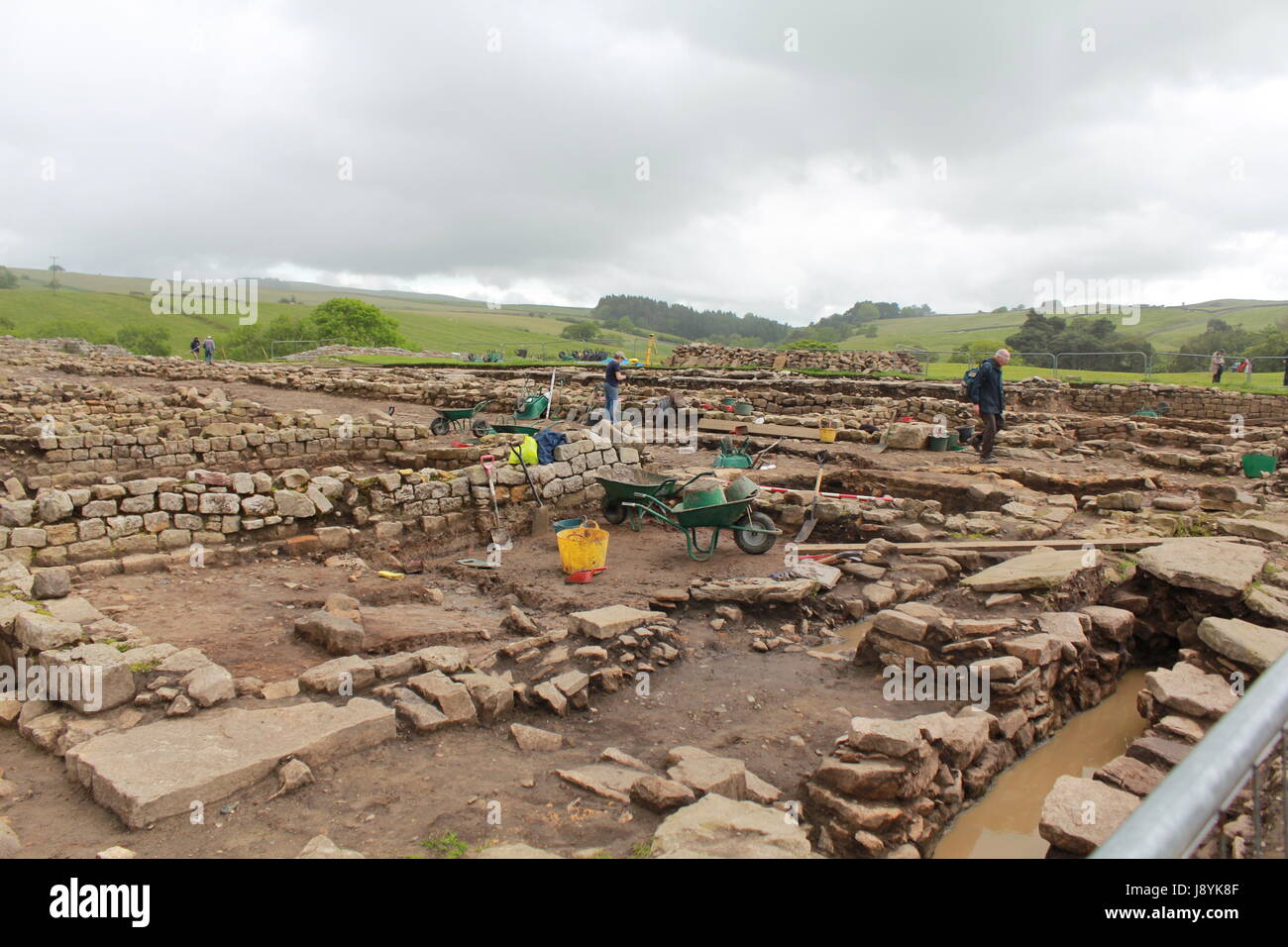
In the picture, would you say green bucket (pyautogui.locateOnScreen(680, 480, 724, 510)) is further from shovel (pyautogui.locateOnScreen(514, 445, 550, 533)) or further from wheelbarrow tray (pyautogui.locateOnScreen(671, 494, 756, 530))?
shovel (pyautogui.locateOnScreen(514, 445, 550, 533))

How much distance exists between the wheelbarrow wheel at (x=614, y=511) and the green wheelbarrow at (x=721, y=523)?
2.21ft

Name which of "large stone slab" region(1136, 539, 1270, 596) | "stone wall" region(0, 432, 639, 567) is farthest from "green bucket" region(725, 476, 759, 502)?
"large stone slab" region(1136, 539, 1270, 596)

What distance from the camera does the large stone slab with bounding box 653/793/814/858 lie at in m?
2.78

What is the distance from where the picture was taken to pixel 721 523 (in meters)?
7.61

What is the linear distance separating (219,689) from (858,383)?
19938 millimetres

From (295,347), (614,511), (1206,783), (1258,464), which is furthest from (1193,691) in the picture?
(295,347)

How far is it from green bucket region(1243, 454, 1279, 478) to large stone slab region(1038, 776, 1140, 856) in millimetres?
11371

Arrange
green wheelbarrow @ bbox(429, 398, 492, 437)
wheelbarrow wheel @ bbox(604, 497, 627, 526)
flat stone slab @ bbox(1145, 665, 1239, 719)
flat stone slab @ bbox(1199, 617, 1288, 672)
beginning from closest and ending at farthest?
flat stone slab @ bbox(1145, 665, 1239, 719)
flat stone slab @ bbox(1199, 617, 1288, 672)
wheelbarrow wheel @ bbox(604, 497, 627, 526)
green wheelbarrow @ bbox(429, 398, 492, 437)

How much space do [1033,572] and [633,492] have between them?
13.9 ft

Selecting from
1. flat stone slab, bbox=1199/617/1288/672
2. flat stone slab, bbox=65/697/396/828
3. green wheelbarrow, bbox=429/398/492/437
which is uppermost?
green wheelbarrow, bbox=429/398/492/437

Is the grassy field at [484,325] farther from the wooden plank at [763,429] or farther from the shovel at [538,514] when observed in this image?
the shovel at [538,514]

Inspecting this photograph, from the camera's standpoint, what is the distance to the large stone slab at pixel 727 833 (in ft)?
9.13

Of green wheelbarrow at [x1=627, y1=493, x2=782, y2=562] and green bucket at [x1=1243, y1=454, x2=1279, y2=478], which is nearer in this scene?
green wheelbarrow at [x1=627, y1=493, x2=782, y2=562]

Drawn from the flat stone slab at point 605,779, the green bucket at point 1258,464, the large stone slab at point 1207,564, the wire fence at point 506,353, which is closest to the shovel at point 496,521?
the flat stone slab at point 605,779
